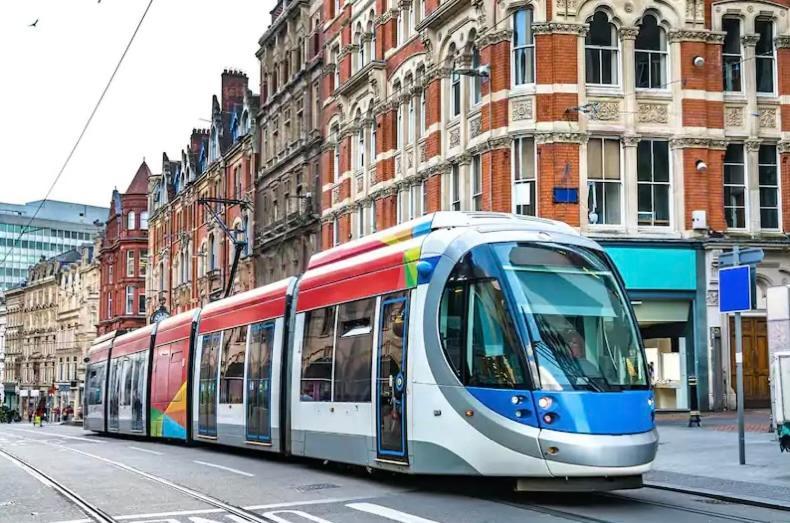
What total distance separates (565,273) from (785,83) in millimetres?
20356

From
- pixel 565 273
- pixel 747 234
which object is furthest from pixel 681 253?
pixel 565 273

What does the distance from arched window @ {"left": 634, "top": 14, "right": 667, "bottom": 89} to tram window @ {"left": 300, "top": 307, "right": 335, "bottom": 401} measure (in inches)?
642

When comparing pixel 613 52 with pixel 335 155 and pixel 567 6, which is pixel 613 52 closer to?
pixel 567 6

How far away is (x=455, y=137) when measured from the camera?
3366 centimetres

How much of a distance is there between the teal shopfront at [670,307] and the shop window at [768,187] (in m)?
2.32

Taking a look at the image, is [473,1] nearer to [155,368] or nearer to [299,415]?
[155,368]

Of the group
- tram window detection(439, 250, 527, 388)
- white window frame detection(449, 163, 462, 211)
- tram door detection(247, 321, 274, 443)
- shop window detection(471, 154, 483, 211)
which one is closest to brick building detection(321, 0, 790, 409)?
shop window detection(471, 154, 483, 211)

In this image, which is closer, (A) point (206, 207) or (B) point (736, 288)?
(B) point (736, 288)

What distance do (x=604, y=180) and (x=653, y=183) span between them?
1.38 m

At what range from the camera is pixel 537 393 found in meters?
12.6

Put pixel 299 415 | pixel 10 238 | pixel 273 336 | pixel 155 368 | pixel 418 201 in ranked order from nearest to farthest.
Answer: pixel 299 415, pixel 273 336, pixel 155 368, pixel 418 201, pixel 10 238

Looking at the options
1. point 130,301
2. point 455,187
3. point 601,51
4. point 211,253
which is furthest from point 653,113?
point 130,301

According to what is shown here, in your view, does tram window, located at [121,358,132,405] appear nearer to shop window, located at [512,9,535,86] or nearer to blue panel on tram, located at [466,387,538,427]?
shop window, located at [512,9,535,86]

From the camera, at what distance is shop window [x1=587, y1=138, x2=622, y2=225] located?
1188 inches
